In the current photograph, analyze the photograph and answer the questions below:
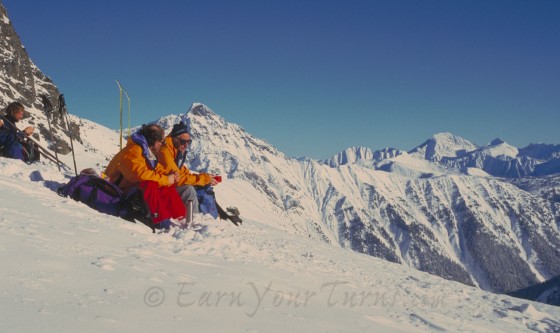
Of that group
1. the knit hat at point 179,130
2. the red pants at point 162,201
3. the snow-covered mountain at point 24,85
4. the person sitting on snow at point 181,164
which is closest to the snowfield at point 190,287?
the red pants at point 162,201

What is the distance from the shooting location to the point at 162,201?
28.9ft

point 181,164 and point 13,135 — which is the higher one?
point 181,164

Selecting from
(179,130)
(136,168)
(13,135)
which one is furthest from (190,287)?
(13,135)

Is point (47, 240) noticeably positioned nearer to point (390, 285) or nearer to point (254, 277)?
point (254, 277)

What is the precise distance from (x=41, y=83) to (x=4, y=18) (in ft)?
51.4

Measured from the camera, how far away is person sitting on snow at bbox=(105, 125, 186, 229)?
8586 millimetres

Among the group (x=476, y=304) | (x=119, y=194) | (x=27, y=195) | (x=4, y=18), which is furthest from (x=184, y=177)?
(x=4, y=18)

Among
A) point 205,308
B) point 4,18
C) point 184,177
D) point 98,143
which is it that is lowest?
point 205,308

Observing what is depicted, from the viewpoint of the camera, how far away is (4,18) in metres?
97.9

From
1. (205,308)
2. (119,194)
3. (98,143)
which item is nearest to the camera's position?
(205,308)

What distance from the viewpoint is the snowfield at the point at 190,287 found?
3668 mm

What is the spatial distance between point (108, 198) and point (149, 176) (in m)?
1.10

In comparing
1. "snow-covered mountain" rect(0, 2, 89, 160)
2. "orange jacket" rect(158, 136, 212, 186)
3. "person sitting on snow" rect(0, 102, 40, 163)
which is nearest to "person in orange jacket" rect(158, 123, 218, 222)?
"orange jacket" rect(158, 136, 212, 186)

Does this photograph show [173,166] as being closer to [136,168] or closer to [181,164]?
[181,164]
